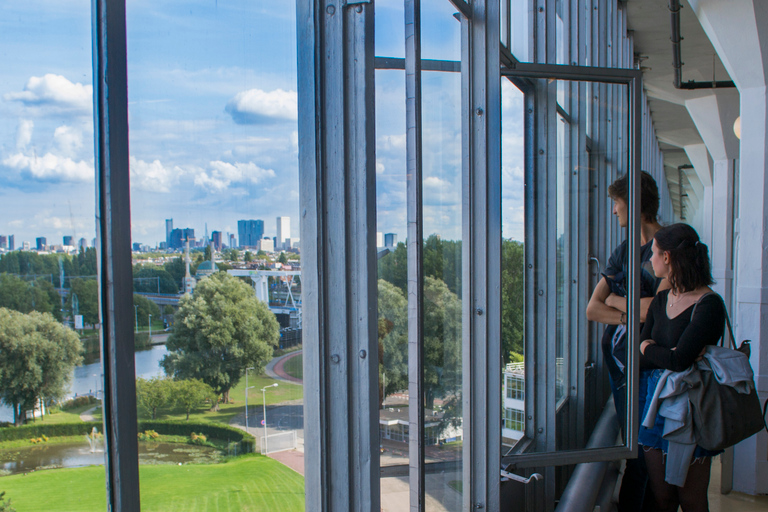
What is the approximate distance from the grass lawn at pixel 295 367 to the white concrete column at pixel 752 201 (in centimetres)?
392

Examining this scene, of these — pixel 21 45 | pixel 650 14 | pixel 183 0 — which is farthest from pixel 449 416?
pixel 650 14

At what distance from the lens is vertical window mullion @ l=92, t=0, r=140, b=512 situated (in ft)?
2.63

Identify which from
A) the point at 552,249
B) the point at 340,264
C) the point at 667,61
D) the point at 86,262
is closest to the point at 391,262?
the point at 340,264

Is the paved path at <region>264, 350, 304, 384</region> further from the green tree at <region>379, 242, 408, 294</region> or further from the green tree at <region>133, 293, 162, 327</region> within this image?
the green tree at <region>379, 242, 408, 294</region>

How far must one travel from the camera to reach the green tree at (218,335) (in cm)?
91

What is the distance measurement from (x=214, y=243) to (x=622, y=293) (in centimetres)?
245

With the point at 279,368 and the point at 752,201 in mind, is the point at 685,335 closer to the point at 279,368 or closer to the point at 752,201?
the point at 279,368

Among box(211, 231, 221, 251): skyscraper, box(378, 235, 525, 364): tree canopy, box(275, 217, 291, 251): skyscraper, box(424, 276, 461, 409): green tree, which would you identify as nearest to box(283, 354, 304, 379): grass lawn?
box(275, 217, 291, 251): skyscraper

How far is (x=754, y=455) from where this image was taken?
4145mm

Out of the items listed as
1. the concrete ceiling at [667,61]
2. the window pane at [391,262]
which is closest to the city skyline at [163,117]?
the window pane at [391,262]

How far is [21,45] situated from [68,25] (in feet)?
0.28

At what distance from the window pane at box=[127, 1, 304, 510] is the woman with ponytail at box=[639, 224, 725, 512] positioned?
199cm

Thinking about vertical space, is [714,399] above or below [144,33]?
below

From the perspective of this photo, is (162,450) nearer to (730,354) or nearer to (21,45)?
(21,45)
